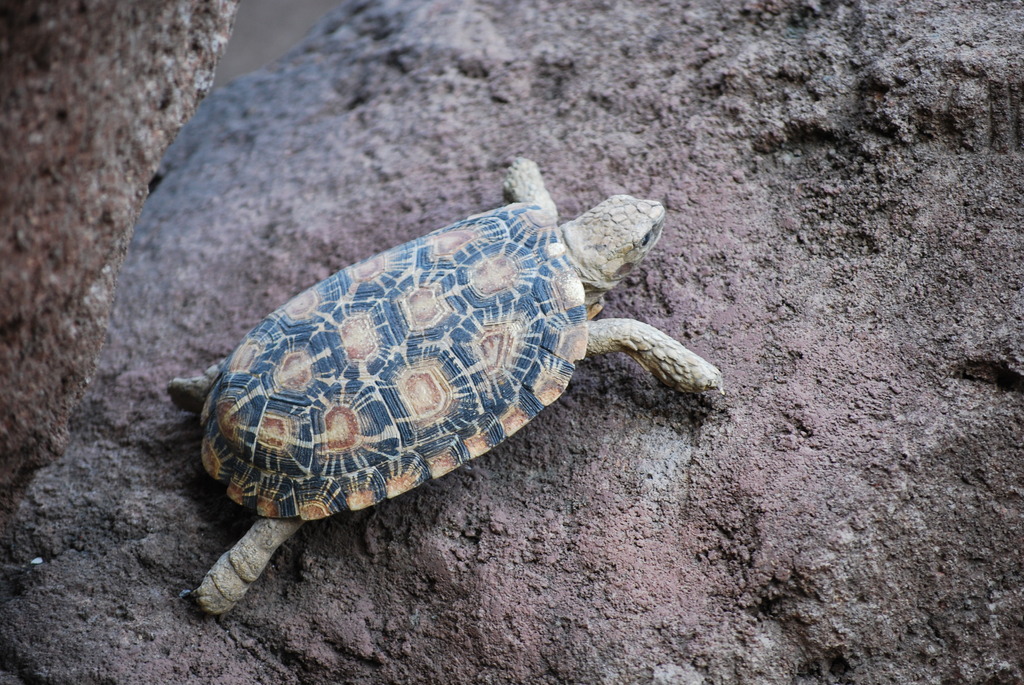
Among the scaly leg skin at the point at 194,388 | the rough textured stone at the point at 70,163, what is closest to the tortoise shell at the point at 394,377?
the scaly leg skin at the point at 194,388

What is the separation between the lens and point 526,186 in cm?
363

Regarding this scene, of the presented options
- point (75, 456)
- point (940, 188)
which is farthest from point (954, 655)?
point (75, 456)

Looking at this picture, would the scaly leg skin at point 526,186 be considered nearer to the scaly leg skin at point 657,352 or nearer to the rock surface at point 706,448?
the rock surface at point 706,448

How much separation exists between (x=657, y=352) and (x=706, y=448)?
0.47m

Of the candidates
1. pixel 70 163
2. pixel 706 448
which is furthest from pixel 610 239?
pixel 70 163

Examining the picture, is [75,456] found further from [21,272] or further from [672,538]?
[672,538]

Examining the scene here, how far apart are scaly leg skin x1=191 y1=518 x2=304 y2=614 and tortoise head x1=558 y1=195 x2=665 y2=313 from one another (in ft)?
5.31

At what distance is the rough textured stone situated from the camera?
1.90m

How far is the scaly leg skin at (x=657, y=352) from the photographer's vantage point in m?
2.99

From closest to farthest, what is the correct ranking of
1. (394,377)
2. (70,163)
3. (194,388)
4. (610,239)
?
(70,163)
(394,377)
(610,239)
(194,388)

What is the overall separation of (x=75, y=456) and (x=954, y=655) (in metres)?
4.03

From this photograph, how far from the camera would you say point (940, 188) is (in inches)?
131

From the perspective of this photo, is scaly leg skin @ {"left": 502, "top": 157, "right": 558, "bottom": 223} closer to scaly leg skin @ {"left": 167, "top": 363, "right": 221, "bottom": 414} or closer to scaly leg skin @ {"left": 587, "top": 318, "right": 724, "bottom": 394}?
scaly leg skin @ {"left": 587, "top": 318, "right": 724, "bottom": 394}

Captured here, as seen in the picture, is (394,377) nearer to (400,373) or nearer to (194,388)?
(400,373)
